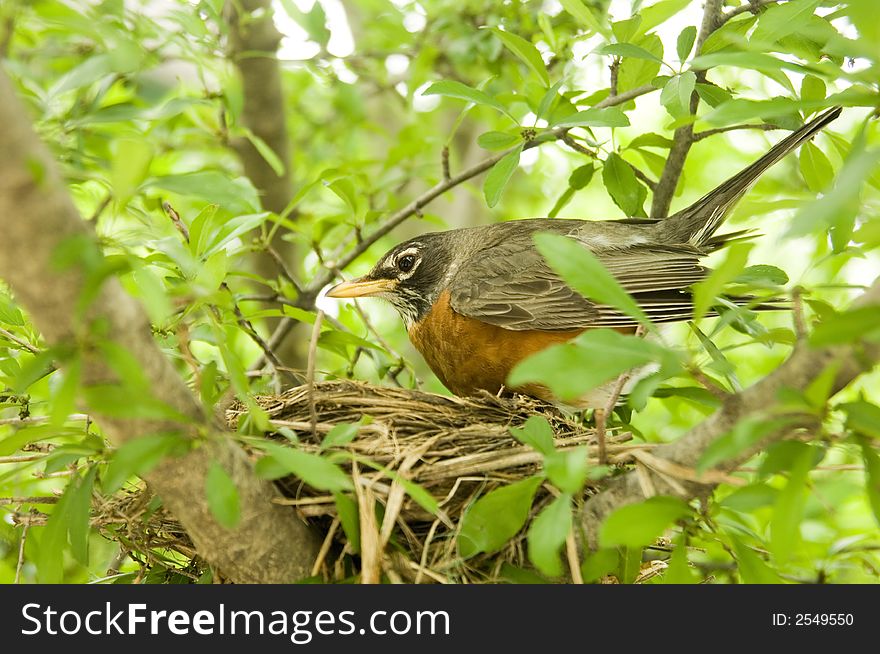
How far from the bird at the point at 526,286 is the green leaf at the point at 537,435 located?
1140 mm

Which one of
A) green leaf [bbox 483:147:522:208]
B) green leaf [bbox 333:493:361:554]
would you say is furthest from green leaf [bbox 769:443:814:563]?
green leaf [bbox 483:147:522:208]

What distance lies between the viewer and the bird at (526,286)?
10.7 feet

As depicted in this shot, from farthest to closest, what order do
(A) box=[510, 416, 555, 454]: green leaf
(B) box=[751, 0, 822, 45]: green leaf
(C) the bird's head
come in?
(C) the bird's head < (B) box=[751, 0, 822, 45]: green leaf < (A) box=[510, 416, 555, 454]: green leaf

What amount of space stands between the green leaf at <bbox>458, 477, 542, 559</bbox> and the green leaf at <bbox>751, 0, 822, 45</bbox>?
3.68ft

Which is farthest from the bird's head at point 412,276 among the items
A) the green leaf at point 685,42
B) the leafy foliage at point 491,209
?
the green leaf at point 685,42

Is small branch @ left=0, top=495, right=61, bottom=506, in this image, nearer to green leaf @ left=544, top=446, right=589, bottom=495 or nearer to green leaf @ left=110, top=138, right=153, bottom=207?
green leaf @ left=110, top=138, right=153, bottom=207

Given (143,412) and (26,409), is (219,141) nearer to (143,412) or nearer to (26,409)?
(26,409)

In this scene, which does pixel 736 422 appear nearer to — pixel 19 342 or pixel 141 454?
pixel 141 454

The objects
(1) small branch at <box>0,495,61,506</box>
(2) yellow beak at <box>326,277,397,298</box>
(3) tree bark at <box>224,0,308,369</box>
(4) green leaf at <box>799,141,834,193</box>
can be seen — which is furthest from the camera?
(3) tree bark at <box>224,0,308,369</box>

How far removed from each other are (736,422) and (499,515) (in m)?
0.54

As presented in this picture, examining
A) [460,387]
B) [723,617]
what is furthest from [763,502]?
[460,387]

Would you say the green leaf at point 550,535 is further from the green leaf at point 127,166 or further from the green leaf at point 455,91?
the green leaf at point 455,91

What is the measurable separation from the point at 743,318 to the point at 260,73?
3142mm

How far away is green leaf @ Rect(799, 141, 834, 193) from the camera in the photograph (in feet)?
8.56
